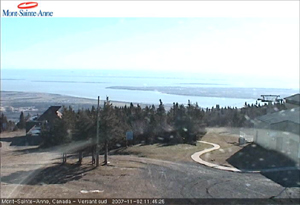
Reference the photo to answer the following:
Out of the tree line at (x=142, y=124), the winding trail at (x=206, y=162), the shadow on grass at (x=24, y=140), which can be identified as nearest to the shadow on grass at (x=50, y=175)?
the tree line at (x=142, y=124)

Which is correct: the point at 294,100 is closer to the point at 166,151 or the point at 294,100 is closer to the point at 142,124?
the point at 166,151

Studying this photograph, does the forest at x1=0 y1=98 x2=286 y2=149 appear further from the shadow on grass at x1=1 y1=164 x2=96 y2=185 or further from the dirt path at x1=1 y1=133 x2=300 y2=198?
the shadow on grass at x1=1 y1=164 x2=96 y2=185

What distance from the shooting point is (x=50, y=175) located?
15250mm

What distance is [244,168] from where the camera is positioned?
16531 mm

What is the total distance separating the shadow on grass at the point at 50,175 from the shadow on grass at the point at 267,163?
7.30m

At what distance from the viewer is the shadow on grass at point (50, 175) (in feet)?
46.1

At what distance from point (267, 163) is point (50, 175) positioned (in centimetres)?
1014

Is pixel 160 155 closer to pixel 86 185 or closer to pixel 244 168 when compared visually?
pixel 244 168

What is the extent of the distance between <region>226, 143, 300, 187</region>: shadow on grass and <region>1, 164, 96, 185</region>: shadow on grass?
730cm

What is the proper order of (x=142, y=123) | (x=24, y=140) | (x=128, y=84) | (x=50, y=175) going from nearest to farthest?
(x=50, y=175)
(x=142, y=123)
(x=24, y=140)
(x=128, y=84)

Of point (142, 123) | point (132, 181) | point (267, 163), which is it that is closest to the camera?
point (132, 181)
